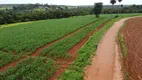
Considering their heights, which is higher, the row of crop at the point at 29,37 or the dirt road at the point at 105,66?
the row of crop at the point at 29,37

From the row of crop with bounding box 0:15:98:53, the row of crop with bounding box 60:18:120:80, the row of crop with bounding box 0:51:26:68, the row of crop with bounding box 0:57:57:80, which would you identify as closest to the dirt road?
the row of crop with bounding box 60:18:120:80

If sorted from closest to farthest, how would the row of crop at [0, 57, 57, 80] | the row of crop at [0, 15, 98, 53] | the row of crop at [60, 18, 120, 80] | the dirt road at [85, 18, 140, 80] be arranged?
the row of crop at [60, 18, 120, 80] < the row of crop at [0, 57, 57, 80] < the dirt road at [85, 18, 140, 80] < the row of crop at [0, 15, 98, 53]

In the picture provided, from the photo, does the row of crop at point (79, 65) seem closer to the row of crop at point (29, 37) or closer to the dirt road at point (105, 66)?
the dirt road at point (105, 66)

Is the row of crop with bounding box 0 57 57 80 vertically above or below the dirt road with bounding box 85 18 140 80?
above

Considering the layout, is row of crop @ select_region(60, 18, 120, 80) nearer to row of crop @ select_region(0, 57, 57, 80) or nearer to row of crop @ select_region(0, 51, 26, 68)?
row of crop @ select_region(0, 57, 57, 80)

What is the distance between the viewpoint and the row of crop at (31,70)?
1417 cm

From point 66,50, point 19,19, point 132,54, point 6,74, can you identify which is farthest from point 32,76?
point 19,19

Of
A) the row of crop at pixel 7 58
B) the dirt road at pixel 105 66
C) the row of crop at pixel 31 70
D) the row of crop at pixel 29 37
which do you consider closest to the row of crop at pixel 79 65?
the dirt road at pixel 105 66

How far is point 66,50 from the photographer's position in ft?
70.8

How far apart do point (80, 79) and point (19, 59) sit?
26.9 ft

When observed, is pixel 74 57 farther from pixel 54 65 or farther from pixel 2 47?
pixel 2 47

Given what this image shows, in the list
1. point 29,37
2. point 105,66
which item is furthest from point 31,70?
point 29,37

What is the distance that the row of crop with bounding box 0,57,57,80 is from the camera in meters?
14.2

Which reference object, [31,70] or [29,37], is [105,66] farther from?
[29,37]
